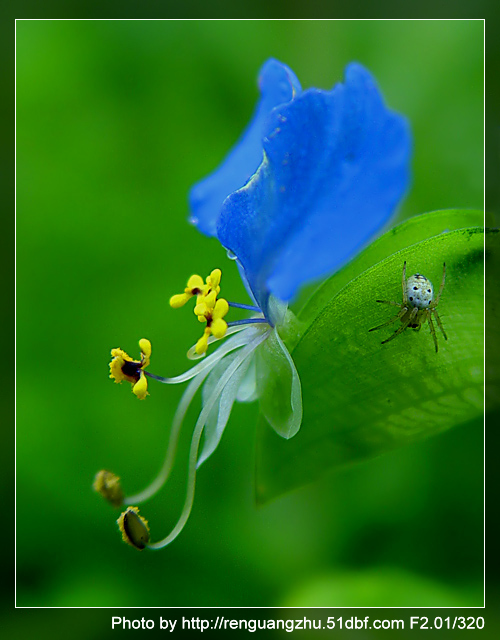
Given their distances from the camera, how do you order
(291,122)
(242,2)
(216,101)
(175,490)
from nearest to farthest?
(291,122) → (175,490) → (242,2) → (216,101)

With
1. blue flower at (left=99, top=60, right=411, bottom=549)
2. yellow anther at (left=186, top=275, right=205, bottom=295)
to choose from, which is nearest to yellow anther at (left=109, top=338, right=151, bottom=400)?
blue flower at (left=99, top=60, right=411, bottom=549)

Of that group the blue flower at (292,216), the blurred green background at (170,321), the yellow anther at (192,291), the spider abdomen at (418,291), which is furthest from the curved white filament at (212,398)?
the blurred green background at (170,321)

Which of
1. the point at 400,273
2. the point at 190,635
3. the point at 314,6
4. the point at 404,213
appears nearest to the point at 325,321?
the point at 400,273

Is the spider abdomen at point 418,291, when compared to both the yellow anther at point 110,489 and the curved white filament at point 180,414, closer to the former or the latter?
A: the curved white filament at point 180,414

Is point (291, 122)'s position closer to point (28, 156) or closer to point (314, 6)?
point (314, 6)

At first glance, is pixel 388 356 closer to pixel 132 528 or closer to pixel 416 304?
pixel 416 304

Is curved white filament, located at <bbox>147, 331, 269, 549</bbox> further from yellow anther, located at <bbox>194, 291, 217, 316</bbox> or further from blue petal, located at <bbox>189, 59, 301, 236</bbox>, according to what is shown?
blue petal, located at <bbox>189, 59, 301, 236</bbox>
